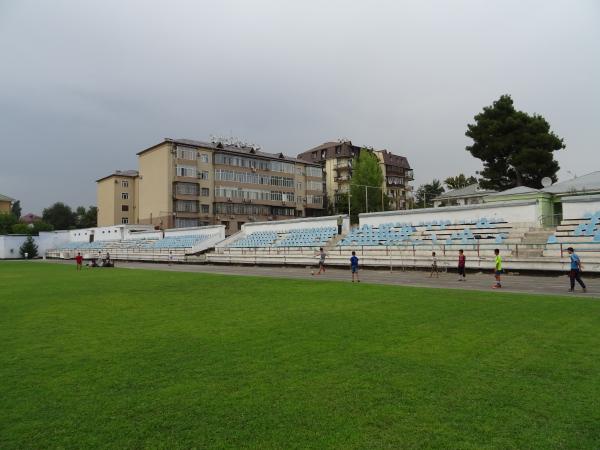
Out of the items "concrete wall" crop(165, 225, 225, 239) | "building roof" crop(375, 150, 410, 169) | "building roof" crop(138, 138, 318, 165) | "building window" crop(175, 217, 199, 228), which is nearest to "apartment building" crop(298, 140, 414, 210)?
"building roof" crop(375, 150, 410, 169)

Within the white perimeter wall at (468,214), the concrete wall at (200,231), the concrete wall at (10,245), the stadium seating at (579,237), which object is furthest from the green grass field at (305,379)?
the concrete wall at (10,245)

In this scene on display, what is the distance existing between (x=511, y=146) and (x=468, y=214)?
21893 millimetres

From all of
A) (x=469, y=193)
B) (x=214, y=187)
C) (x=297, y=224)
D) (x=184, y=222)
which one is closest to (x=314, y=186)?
(x=214, y=187)

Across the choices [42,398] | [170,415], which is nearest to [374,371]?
[170,415]

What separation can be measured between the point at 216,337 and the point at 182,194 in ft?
206

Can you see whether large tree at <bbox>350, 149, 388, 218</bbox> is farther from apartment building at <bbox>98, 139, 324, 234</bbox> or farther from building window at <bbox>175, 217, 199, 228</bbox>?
building window at <bbox>175, 217, 199, 228</bbox>

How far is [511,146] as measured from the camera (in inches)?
1948

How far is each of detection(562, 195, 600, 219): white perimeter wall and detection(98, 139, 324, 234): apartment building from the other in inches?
2075

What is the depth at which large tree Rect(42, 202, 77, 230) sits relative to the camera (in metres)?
115

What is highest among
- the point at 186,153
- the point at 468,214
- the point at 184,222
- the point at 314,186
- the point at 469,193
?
the point at 186,153

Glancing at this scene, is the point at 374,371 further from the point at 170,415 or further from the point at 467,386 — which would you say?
the point at 170,415

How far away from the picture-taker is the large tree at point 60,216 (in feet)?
379

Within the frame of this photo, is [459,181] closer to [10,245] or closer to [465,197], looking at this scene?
[465,197]

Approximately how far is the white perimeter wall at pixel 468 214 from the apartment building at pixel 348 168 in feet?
159
